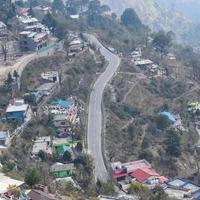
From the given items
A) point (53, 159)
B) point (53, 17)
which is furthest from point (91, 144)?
point (53, 17)

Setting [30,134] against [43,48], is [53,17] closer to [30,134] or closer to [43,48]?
[43,48]

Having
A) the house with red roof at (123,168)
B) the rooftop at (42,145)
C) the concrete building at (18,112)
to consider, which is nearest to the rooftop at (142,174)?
the house with red roof at (123,168)

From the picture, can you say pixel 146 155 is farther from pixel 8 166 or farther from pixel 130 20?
pixel 130 20

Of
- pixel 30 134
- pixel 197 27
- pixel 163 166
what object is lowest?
pixel 197 27

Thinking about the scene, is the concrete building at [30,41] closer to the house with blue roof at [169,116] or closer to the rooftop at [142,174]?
the house with blue roof at [169,116]

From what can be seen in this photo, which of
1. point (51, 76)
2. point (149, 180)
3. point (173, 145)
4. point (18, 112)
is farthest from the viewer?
point (51, 76)

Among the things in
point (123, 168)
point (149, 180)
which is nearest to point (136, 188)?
point (149, 180)
